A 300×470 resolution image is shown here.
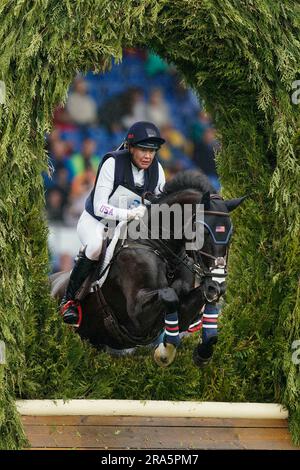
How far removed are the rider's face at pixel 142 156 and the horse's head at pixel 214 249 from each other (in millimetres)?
650

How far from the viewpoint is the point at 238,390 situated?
256 inches

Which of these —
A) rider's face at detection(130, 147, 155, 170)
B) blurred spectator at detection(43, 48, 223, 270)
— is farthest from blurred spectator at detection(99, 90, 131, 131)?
rider's face at detection(130, 147, 155, 170)

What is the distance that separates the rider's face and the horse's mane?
0.73 ft

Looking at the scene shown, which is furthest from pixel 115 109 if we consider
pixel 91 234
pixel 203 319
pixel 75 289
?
pixel 203 319

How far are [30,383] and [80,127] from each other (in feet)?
7.31

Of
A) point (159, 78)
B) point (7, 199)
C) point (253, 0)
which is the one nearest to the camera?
point (7, 199)

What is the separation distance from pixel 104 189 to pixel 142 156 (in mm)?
365

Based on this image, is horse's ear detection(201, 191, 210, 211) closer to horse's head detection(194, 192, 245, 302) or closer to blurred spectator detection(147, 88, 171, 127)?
horse's head detection(194, 192, 245, 302)

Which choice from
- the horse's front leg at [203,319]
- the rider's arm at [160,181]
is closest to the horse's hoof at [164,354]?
the horse's front leg at [203,319]

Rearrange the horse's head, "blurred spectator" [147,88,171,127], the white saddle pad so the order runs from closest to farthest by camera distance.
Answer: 1. the horse's head
2. the white saddle pad
3. "blurred spectator" [147,88,171,127]

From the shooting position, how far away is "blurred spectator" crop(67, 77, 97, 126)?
7147mm

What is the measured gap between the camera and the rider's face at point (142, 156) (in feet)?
21.2
